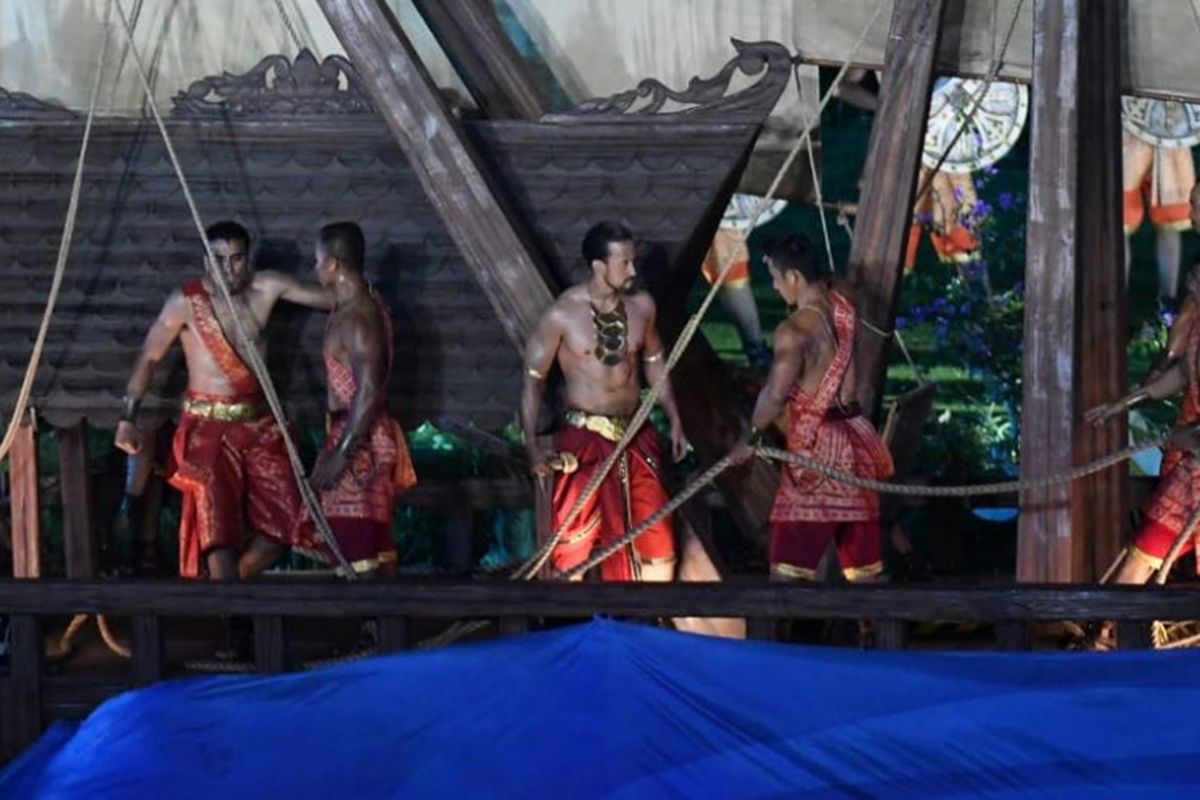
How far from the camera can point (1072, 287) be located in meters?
7.41

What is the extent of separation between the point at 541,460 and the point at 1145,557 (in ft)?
6.23

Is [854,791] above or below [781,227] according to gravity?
below

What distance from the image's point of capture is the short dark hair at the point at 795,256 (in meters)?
7.48

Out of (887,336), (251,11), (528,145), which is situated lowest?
(887,336)

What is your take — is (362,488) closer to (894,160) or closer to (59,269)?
(59,269)

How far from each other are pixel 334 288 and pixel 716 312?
4.04m

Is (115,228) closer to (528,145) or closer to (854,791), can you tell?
(528,145)

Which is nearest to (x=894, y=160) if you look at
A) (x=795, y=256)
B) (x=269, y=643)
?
(x=795, y=256)

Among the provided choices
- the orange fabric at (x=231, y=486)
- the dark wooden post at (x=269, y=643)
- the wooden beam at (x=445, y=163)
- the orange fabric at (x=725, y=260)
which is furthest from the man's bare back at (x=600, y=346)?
the orange fabric at (x=725, y=260)

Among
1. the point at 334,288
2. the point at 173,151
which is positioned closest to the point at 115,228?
the point at 173,151

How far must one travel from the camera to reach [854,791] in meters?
4.35

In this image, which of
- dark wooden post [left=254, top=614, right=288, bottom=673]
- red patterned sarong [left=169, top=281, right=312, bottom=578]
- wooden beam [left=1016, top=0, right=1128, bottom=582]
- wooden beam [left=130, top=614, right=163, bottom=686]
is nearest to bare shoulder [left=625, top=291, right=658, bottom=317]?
wooden beam [left=1016, top=0, right=1128, bottom=582]

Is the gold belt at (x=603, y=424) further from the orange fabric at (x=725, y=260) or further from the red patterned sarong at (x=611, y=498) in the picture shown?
the orange fabric at (x=725, y=260)

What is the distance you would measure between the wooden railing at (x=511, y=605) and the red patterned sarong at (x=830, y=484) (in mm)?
1685
